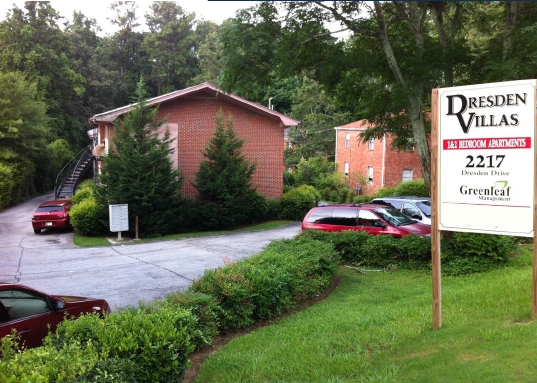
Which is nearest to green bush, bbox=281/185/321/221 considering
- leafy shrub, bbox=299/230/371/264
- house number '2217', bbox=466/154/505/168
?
leafy shrub, bbox=299/230/371/264

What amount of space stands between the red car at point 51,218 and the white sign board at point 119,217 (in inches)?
159

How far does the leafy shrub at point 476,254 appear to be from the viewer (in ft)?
33.7

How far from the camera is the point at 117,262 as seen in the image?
49.0 feet

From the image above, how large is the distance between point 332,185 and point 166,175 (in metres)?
20.0

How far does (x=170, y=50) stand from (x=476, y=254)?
6459cm

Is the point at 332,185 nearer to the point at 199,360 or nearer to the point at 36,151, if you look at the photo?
the point at 36,151

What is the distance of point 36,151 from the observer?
1464 inches

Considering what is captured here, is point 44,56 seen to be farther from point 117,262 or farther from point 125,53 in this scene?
point 117,262

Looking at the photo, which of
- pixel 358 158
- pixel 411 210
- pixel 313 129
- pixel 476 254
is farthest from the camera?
pixel 313 129

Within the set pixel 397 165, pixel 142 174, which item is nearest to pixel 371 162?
pixel 397 165

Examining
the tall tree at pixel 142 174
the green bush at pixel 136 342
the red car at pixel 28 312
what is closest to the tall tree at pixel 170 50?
the tall tree at pixel 142 174

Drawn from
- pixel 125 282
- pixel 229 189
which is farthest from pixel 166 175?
pixel 125 282

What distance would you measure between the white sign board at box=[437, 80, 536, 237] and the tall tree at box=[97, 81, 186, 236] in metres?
15.9

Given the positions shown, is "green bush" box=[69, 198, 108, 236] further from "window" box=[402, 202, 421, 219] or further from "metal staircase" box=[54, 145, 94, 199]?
"metal staircase" box=[54, 145, 94, 199]
